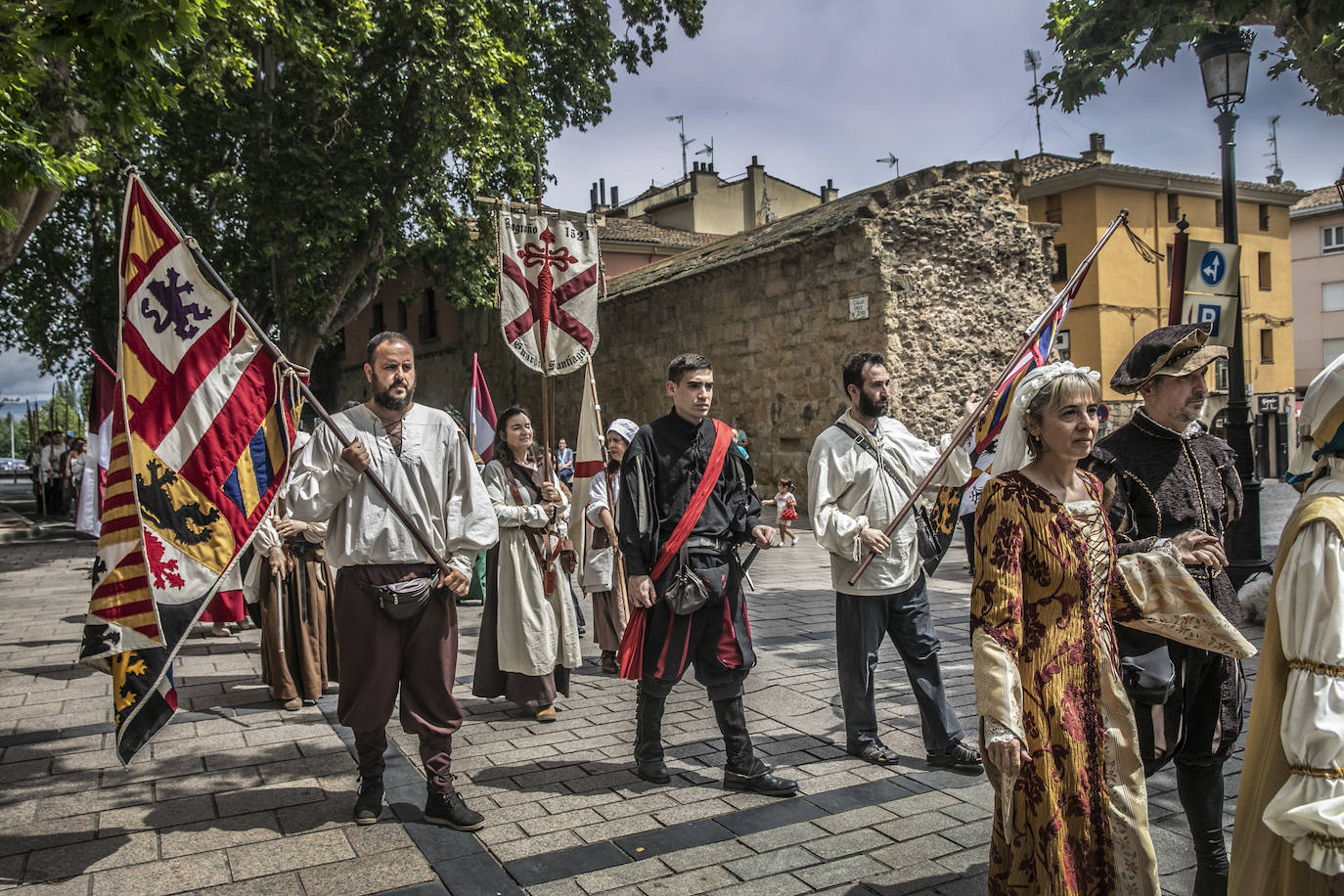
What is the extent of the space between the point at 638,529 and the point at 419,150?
42.4 ft

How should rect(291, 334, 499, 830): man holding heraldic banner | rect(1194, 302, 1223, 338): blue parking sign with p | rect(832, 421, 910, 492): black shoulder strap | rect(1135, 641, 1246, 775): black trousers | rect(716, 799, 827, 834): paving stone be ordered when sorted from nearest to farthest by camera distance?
rect(1135, 641, 1246, 775): black trousers → rect(716, 799, 827, 834): paving stone → rect(291, 334, 499, 830): man holding heraldic banner → rect(832, 421, 910, 492): black shoulder strap → rect(1194, 302, 1223, 338): blue parking sign with p

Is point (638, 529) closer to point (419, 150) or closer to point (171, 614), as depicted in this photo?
point (171, 614)

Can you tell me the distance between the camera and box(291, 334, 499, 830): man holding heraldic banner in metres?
4.09

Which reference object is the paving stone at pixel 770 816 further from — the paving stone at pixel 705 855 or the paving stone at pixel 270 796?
the paving stone at pixel 270 796

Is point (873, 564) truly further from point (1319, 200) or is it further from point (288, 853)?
point (1319, 200)

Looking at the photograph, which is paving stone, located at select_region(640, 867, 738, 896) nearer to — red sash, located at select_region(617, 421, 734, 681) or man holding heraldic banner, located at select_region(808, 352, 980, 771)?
red sash, located at select_region(617, 421, 734, 681)


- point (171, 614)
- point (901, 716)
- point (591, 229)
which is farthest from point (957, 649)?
point (171, 614)

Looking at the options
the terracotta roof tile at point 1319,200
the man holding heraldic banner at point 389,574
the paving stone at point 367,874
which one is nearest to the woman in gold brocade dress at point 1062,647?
the paving stone at point 367,874

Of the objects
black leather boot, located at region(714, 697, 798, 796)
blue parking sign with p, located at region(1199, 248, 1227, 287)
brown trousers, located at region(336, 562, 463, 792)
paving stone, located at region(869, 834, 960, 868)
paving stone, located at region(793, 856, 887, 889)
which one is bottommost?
paving stone, located at region(793, 856, 887, 889)

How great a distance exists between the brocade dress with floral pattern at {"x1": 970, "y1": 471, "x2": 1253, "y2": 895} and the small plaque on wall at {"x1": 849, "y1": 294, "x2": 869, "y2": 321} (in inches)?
489

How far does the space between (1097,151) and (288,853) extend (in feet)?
139

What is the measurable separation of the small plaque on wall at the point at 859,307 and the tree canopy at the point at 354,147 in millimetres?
6044

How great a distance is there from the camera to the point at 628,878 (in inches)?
138

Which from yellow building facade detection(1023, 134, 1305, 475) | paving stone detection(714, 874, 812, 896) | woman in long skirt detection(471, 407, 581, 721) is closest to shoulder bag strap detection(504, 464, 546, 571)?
woman in long skirt detection(471, 407, 581, 721)
